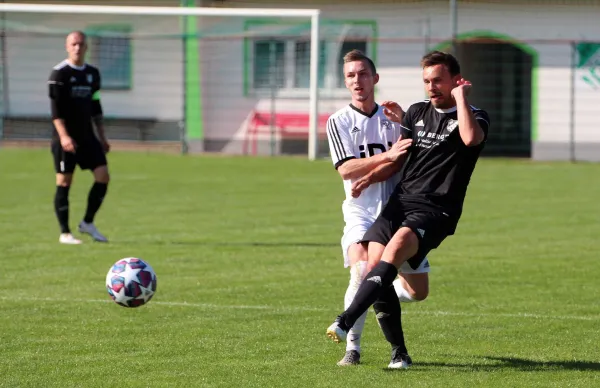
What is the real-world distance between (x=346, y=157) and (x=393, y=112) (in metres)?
0.41

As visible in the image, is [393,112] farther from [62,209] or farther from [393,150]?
[62,209]

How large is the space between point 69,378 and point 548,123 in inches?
934

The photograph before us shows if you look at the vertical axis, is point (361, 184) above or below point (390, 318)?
above

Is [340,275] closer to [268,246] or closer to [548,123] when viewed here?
[268,246]

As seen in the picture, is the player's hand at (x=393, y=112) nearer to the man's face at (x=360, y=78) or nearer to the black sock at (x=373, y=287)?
the man's face at (x=360, y=78)

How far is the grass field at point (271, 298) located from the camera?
274 inches

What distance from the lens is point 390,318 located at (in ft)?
23.1

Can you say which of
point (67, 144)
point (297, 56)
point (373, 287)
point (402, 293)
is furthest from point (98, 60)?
point (373, 287)

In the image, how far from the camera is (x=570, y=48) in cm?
2844

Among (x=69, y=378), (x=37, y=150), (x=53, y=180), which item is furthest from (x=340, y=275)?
(x=37, y=150)

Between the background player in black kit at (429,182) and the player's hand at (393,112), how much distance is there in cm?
11

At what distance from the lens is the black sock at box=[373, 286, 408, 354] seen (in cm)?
703

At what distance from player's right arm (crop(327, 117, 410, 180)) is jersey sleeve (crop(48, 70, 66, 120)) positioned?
6.64 meters

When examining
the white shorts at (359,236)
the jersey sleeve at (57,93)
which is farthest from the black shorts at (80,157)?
the white shorts at (359,236)
